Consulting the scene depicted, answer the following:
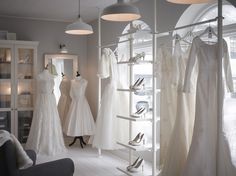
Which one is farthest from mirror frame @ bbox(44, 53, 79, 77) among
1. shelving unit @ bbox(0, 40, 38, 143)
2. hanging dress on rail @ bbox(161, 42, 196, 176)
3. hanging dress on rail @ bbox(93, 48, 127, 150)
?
hanging dress on rail @ bbox(161, 42, 196, 176)

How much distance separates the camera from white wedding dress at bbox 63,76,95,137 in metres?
5.91

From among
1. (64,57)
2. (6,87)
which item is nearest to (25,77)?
(6,87)

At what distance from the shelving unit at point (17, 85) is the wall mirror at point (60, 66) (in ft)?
1.52

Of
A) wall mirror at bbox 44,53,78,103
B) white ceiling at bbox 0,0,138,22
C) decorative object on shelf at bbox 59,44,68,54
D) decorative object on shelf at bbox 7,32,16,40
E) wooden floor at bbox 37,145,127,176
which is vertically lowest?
wooden floor at bbox 37,145,127,176

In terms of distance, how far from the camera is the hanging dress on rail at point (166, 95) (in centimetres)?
366

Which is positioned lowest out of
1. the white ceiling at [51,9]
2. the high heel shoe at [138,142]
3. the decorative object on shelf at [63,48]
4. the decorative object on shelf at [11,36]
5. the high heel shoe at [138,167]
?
the high heel shoe at [138,167]

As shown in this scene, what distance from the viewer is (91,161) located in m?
5.11

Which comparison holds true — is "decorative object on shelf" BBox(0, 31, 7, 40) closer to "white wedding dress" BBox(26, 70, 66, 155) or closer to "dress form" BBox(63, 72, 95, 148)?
"white wedding dress" BBox(26, 70, 66, 155)

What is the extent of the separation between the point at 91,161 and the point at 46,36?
291cm

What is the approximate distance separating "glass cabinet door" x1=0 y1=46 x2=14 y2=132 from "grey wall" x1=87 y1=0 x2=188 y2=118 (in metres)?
1.66

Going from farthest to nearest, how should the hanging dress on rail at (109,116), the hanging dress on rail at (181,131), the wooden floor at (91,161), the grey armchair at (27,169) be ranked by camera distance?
the hanging dress on rail at (109,116)
the wooden floor at (91,161)
the hanging dress on rail at (181,131)
the grey armchair at (27,169)

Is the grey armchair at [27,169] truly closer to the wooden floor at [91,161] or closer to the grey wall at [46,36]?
the wooden floor at [91,161]

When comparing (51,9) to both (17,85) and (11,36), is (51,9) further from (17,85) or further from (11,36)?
(17,85)

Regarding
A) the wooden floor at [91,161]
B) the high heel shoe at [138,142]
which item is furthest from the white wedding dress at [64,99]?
the high heel shoe at [138,142]
